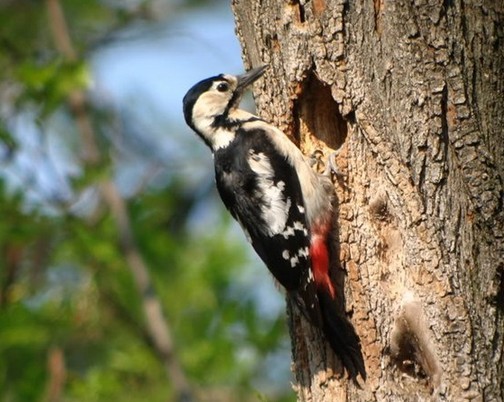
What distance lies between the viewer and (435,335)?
12.5ft

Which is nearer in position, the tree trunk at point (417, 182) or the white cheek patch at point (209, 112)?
the tree trunk at point (417, 182)

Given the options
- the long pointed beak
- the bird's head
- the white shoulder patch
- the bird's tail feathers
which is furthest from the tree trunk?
the bird's head

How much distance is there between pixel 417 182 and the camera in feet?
12.7

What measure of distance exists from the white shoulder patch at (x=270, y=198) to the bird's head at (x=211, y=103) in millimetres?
525

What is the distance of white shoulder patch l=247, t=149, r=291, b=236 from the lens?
14.8 feet

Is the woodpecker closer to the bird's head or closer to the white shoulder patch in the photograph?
Result: the white shoulder patch

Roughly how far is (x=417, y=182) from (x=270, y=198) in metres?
0.90

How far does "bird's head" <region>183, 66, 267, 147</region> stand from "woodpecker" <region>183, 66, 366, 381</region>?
0.17 meters

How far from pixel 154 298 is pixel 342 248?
111 inches

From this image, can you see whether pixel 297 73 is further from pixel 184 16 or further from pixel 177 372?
pixel 184 16

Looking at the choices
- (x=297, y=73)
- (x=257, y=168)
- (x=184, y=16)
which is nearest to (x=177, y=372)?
(x=257, y=168)

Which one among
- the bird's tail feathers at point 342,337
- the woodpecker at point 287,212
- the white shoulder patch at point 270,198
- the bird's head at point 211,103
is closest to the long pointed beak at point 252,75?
the woodpecker at point 287,212

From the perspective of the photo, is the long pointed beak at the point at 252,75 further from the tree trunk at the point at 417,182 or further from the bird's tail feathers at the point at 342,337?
the bird's tail feathers at the point at 342,337

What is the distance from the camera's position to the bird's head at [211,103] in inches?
199
